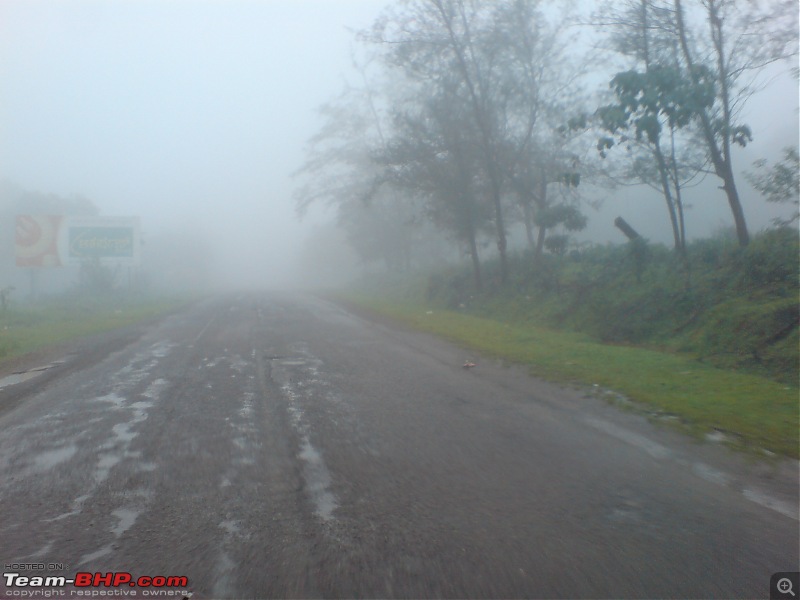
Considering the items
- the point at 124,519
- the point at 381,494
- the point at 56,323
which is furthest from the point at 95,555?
the point at 56,323

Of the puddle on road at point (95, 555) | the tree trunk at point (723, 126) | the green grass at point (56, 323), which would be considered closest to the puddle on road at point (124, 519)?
the puddle on road at point (95, 555)

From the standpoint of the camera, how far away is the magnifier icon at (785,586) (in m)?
4.17

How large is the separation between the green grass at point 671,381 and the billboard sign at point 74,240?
32725mm

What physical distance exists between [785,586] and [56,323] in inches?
1003

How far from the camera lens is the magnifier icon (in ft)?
13.7

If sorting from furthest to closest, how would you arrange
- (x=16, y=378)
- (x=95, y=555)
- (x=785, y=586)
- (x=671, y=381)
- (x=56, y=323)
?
(x=56, y=323) → (x=16, y=378) → (x=671, y=381) → (x=95, y=555) → (x=785, y=586)

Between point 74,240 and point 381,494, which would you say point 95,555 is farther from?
point 74,240

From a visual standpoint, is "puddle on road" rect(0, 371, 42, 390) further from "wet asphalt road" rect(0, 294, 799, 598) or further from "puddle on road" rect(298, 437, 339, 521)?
"puddle on road" rect(298, 437, 339, 521)

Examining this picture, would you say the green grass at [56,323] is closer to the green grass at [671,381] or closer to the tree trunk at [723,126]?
the green grass at [671,381]

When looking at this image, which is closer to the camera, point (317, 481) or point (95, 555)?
point (95, 555)

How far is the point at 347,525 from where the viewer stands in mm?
5012

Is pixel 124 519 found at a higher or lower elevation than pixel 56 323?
higher

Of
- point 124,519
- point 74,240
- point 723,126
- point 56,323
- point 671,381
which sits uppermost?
point 723,126

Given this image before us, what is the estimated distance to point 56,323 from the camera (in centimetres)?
2511
